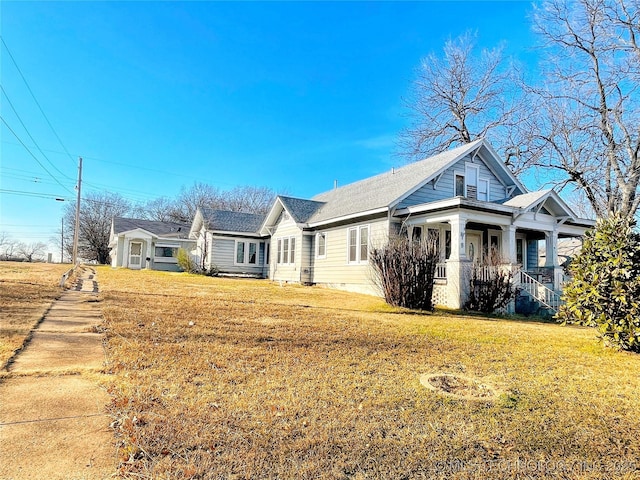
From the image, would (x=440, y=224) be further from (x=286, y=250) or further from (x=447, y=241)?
(x=286, y=250)

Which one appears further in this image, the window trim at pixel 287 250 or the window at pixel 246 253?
the window at pixel 246 253

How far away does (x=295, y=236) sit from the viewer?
19.1 m

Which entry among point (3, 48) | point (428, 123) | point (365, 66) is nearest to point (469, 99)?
point (428, 123)

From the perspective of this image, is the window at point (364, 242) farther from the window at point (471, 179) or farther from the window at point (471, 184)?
the window at point (471, 179)

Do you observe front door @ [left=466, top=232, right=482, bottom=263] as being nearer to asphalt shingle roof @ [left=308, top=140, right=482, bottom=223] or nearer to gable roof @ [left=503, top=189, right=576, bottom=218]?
gable roof @ [left=503, top=189, right=576, bottom=218]

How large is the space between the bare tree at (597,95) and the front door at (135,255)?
29.1 metres

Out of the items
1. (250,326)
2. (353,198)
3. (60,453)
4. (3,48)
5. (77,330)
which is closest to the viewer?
(60,453)

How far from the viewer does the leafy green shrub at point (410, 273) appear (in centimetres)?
965

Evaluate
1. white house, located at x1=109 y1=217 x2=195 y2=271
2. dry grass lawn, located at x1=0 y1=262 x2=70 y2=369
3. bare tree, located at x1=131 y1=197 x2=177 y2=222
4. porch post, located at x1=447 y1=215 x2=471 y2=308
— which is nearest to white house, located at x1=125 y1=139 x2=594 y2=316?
porch post, located at x1=447 y1=215 x2=471 y2=308

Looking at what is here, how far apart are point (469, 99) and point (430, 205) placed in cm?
1767

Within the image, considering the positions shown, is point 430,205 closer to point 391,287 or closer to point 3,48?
point 391,287

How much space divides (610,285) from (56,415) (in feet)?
23.2

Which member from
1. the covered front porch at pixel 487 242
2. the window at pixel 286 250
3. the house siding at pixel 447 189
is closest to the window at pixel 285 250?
the window at pixel 286 250

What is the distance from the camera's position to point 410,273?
967cm
